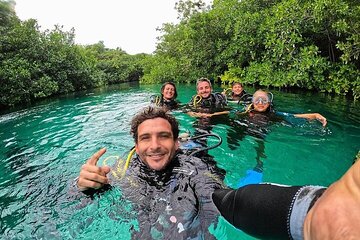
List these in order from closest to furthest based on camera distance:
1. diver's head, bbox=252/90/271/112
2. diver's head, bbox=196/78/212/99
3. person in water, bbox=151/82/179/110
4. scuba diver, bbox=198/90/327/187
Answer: scuba diver, bbox=198/90/327/187 → diver's head, bbox=252/90/271/112 → diver's head, bbox=196/78/212/99 → person in water, bbox=151/82/179/110

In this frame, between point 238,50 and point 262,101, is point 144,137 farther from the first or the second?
point 238,50

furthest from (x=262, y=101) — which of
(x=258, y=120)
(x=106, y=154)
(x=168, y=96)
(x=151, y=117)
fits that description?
(x=151, y=117)

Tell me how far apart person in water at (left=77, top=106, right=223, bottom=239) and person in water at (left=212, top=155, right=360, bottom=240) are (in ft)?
2.32

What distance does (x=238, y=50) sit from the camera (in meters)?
18.0

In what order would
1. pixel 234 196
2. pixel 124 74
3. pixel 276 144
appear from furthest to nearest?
1. pixel 124 74
2. pixel 276 144
3. pixel 234 196

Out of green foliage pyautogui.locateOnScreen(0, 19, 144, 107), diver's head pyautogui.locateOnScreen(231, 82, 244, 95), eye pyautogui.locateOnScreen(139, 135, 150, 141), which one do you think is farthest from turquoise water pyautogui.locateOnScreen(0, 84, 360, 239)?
green foliage pyautogui.locateOnScreen(0, 19, 144, 107)

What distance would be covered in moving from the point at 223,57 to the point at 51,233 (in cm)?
1798

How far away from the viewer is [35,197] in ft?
12.2

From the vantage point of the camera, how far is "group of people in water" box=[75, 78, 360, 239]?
0.68 meters

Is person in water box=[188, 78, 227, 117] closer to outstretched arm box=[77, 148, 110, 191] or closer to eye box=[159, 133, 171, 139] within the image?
eye box=[159, 133, 171, 139]

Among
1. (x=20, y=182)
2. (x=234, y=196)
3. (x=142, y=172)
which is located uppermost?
(x=234, y=196)

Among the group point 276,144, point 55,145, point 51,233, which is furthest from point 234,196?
point 55,145

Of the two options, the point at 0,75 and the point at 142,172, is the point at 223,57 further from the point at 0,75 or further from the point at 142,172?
the point at 142,172

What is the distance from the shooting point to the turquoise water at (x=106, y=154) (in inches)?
115
